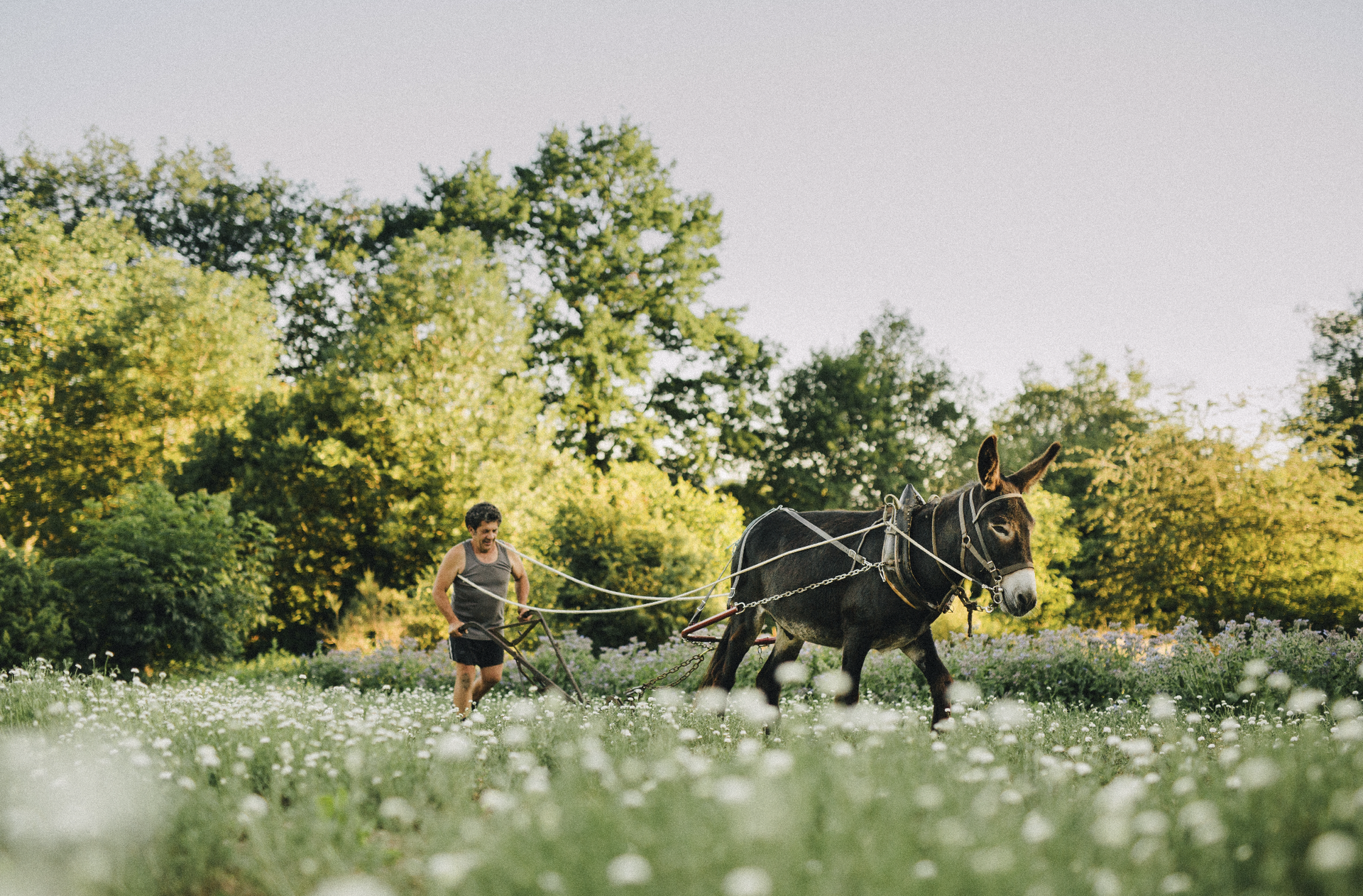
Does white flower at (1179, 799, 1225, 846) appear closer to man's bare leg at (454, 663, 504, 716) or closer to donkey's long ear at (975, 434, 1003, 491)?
donkey's long ear at (975, 434, 1003, 491)

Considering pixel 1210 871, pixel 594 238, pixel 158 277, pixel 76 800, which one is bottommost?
pixel 76 800

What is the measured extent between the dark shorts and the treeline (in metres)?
7.48

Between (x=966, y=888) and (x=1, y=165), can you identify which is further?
(x=1, y=165)

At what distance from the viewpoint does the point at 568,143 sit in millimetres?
27938

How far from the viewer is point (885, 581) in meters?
5.77

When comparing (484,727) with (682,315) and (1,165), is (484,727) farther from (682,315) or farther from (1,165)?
(1,165)

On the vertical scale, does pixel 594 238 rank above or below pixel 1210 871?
above

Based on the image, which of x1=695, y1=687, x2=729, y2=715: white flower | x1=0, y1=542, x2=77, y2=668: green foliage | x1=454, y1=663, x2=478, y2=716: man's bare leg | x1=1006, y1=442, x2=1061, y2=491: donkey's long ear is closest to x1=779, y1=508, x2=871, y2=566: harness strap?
x1=1006, y1=442, x2=1061, y2=491: donkey's long ear

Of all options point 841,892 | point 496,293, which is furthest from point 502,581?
point 496,293

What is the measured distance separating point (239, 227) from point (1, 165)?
8800mm

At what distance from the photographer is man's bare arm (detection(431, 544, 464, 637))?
21.6 feet

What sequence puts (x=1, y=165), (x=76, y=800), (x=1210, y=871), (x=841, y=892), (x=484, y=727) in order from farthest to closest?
(x=1, y=165) < (x=484, y=727) < (x=76, y=800) < (x=1210, y=871) < (x=841, y=892)

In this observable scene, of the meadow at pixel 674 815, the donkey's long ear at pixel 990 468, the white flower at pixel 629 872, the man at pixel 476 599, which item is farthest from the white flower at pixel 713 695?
the white flower at pixel 629 872

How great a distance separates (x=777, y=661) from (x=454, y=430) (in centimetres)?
1392
